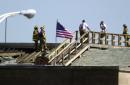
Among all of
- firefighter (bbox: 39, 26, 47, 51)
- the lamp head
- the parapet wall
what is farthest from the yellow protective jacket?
the lamp head

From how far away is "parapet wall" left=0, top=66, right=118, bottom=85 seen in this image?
27.1 metres

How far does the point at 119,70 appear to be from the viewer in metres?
26.8

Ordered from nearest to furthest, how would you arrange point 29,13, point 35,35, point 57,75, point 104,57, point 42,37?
point 29,13 < point 57,75 < point 42,37 < point 104,57 < point 35,35

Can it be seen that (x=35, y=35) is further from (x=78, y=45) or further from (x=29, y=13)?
(x=29, y=13)

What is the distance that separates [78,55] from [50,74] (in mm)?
7798

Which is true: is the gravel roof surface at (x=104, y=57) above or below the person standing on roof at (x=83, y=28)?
below

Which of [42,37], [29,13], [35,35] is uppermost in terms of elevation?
[29,13]

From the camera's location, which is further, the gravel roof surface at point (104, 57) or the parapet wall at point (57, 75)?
the gravel roof surface at point (104, 57)

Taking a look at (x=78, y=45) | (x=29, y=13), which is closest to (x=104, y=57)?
(x=78, y=45)

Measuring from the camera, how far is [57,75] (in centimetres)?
2883

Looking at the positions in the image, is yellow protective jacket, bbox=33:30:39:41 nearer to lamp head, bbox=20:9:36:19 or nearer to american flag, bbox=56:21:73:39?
american flag, bbox=56:21:73:39

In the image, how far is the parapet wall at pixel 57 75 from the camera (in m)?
27.1

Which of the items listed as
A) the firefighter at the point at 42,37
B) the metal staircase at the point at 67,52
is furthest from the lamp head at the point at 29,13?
the firefighter at the point at 42,37

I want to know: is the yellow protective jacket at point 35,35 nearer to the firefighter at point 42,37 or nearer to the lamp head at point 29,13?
the firefighter at point 42,37
